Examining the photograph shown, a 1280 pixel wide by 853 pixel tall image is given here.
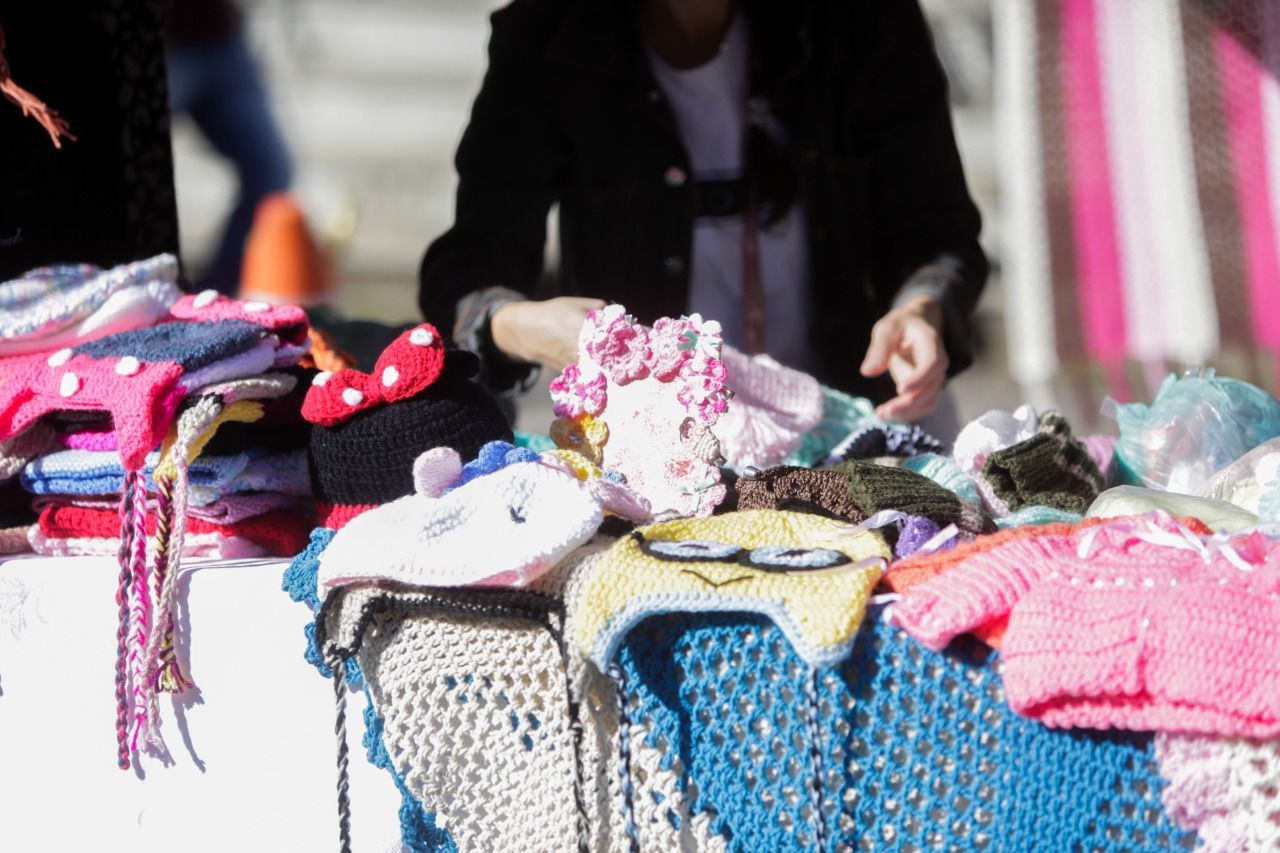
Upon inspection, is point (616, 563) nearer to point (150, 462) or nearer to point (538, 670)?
point (538, 670)

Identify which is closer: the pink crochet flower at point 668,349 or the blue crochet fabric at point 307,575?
the blue crochet fabric at point 307,575

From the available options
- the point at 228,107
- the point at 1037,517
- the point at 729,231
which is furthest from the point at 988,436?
the point at 228,107

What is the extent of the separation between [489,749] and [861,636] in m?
0.31

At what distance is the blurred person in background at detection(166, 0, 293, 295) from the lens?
9.28 feet

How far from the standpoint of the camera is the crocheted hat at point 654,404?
1086 mm

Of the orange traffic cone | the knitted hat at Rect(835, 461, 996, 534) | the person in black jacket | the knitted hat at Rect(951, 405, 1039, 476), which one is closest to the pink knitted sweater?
the knitted hat at Rect(835, 461, 996, 534)

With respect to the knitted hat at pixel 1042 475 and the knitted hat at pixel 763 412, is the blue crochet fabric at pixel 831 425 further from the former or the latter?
the knitted hat at pixel 1042 475

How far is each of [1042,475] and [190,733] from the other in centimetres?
83

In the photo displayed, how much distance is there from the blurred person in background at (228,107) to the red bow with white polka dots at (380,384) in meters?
1.94

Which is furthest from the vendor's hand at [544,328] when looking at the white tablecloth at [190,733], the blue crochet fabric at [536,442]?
the white tablecloth at [190,733]

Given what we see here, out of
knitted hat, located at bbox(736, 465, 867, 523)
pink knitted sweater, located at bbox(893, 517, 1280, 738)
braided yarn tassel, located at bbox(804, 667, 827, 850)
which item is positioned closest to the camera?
pink knitted sweater, located at bbox(893, 517, 1280, 738)

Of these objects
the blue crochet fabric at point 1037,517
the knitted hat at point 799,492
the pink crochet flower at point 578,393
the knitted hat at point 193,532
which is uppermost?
the pink crochet flower at point 578,393

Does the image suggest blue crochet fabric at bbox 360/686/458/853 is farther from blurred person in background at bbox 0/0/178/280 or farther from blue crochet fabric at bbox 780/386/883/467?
blurred person in background at bbox 0/0/178/280

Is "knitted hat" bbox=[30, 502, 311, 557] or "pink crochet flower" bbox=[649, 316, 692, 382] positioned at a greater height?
"pink crochet flower" bbox=[649, 316, 692, 382]
